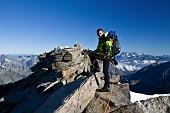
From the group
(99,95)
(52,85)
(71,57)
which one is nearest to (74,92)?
(99,95)

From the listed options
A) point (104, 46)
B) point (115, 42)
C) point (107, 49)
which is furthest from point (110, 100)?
point (115, 42)

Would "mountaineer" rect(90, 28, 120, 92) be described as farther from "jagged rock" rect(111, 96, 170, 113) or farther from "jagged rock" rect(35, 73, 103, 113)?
"jagged rock" rect(111, 96, 170, 113)

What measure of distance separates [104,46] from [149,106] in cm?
610

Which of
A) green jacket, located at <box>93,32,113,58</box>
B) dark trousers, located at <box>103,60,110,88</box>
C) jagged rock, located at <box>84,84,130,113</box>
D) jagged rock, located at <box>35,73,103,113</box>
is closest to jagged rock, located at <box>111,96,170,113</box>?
jagged rock, located at <box>84,84,130,113</box>

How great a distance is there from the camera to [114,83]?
979 inches

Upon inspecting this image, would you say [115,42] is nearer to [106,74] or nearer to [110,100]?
[106,74]

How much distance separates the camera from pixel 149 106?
804 inches

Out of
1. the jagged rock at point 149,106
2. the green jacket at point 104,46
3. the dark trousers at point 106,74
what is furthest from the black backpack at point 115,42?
the jagged rock at point 149,106

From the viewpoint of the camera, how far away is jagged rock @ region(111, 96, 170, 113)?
1984 cm

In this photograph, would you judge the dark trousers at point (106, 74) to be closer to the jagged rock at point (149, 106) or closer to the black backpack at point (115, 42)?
the black backpack at point (115, 42)

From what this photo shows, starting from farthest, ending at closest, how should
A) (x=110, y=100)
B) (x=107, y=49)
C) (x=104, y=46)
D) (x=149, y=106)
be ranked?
1. (x=104, y=46)
2. (x=107, y=49)
3. (x=110, y=100)
4. (x=149, y=106)

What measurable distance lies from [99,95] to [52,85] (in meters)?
9.78

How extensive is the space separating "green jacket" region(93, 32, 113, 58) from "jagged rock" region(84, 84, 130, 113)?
288 centimetres

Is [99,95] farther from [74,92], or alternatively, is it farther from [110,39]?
[110,39]
